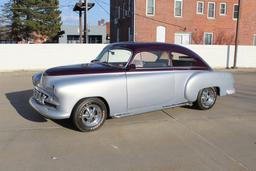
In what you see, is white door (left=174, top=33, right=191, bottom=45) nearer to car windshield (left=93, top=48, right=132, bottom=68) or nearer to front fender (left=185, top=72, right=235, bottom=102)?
front fender (left=185, top=72, right=235, bottom=102)

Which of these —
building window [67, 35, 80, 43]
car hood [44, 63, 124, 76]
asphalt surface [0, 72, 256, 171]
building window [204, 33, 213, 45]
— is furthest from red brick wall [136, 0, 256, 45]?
building window [67, 35, 80, 43]

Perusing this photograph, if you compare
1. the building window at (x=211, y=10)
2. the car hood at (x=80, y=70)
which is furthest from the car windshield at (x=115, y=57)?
the building window at (x=211, y=10)

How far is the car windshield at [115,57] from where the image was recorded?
7.25 metres

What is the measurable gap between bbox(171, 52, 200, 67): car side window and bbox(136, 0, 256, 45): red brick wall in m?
24.0

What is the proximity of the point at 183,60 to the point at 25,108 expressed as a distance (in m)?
4.10

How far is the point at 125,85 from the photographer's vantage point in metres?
6.89

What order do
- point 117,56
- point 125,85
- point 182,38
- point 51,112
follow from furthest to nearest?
point 182,38 → point 117,56 → point 125,85 → point 51,112

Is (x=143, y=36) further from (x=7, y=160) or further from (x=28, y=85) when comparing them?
(x=7, y=160)

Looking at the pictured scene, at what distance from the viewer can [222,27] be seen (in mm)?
35688

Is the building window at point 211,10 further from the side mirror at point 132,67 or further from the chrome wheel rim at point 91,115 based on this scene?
the chrome wheel rim at point 91,115

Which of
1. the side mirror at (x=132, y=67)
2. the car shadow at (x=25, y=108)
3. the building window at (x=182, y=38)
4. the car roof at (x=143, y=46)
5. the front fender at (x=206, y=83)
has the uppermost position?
the building window at (x=182, y=38)

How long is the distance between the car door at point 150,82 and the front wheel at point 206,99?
0.98m

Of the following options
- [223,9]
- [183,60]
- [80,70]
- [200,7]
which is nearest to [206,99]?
[183,60]

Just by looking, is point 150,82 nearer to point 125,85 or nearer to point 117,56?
point 125,85
